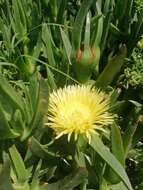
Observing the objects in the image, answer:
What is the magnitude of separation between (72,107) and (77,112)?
1.2 inches

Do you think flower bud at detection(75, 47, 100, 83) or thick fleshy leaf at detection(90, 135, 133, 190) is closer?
thick fleshy leaf at detection(90, 135, 133, 190)

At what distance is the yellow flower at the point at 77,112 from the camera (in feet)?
2.87

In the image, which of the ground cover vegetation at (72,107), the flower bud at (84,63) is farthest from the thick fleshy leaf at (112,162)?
the flower bud at (84,63)

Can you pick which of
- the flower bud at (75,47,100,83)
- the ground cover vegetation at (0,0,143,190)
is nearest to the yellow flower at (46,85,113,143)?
the ground cover vegetation at (0,0,143,190)

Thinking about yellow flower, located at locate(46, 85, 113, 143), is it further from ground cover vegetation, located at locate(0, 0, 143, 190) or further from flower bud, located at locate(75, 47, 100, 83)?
flower bud, located at locate(75, 47, 100, 83)

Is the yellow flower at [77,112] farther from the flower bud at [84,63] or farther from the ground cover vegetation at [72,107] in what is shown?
the flower bud at [84,63]

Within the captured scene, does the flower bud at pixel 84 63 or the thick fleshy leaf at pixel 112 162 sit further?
the flower bud at pixel 84 63

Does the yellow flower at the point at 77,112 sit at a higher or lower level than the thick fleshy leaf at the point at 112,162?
higher

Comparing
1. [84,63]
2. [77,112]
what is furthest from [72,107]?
[84,63]

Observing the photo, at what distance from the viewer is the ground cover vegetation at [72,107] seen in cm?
91

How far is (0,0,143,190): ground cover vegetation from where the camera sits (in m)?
0.91

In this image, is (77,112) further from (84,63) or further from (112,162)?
(84,63)

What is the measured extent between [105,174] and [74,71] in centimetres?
25

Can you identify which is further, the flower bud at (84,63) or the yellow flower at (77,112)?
the flower bud at (84,63)
